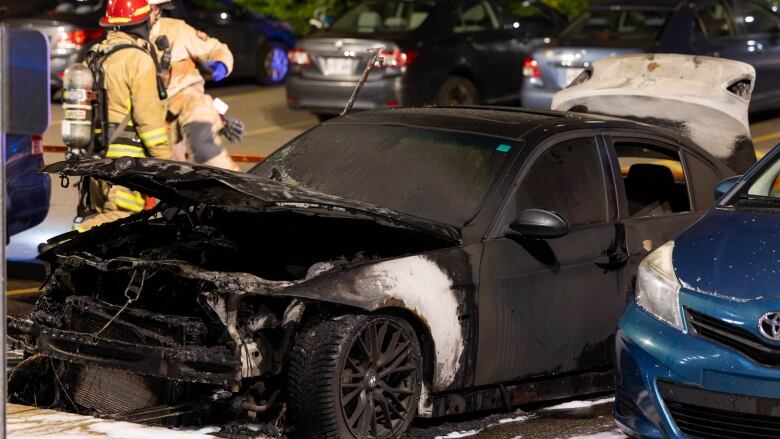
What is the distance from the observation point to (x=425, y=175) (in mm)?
7051

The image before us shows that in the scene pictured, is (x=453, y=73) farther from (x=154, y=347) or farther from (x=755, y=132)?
(x=154, y=347)

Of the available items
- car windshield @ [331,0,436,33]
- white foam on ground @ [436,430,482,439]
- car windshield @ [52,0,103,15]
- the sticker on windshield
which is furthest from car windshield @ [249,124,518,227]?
car windshield @ [52,0,103,15]

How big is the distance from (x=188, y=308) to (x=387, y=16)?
11230 millimetres

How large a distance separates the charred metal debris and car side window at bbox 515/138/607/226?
2.17 ft

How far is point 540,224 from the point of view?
6.60 metres

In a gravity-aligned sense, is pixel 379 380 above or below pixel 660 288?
below

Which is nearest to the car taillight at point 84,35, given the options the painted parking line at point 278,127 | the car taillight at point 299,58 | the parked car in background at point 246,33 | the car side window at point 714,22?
the parked car in background at point 246,33

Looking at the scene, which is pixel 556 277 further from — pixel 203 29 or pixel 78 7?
pixel 203 29

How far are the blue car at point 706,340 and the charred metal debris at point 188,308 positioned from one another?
100cm

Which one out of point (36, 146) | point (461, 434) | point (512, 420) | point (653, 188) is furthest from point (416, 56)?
point (461, 434)

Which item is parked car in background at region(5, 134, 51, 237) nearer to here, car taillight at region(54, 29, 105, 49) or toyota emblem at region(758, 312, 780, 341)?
toyota emblem at region(758, 312, 780, 341)

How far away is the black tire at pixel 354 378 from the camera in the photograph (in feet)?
19.3

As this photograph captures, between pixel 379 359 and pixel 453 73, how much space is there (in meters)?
11.3

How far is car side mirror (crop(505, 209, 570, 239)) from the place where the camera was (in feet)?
21.6
